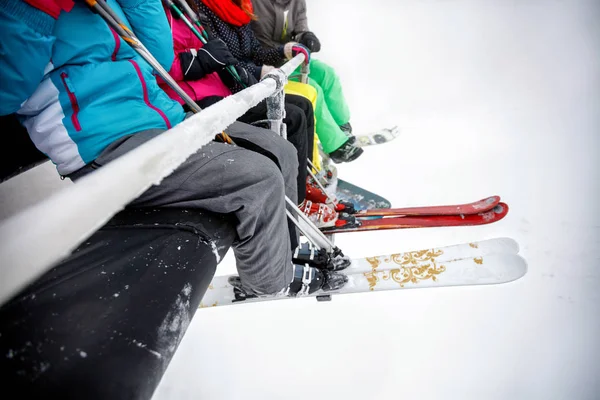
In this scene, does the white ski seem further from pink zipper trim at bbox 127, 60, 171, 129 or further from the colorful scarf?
the colorful scarf

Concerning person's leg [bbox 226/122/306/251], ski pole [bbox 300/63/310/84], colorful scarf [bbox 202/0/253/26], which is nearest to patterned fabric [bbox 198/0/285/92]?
colorful scarf [bbox 202/0/253/26]

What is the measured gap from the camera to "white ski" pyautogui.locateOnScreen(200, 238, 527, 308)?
1.08 m

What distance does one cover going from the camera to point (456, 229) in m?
1.73

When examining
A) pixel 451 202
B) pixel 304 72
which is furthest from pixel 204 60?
pixel 451 202

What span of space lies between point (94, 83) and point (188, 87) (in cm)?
42

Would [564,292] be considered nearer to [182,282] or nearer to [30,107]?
[182,282]

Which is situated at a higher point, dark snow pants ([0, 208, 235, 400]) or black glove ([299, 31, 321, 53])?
black glove ([299, 31, 321, 53])

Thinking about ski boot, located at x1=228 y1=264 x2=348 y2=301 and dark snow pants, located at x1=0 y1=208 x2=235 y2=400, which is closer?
dark snow pants, located at x1=0 y1=208 x2=235 y2=400

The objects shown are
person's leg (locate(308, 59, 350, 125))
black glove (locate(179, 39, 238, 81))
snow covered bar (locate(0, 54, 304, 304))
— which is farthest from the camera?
person's leg (locate(308, 59, 350, 125))

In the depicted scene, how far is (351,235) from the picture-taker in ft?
5.80

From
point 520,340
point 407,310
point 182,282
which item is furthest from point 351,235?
point 182,282

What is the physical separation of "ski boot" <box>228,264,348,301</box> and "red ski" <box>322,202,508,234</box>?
34 cm

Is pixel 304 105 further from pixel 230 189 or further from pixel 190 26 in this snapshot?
pixel 230 189

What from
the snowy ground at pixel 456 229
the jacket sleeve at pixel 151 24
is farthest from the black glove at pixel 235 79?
the snowy ground at pixel 456 229
